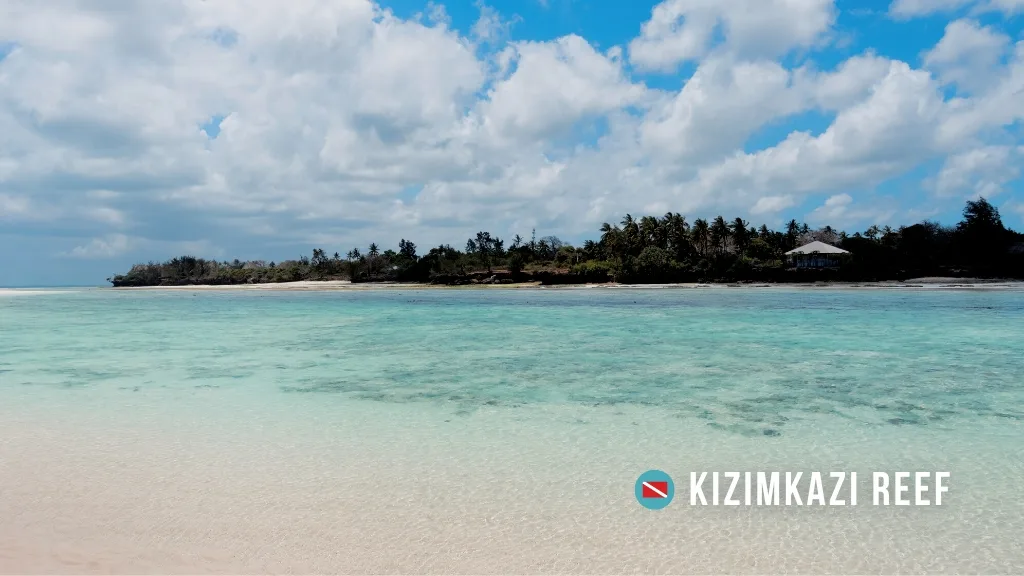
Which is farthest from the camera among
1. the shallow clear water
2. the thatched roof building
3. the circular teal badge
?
the thatched roof building

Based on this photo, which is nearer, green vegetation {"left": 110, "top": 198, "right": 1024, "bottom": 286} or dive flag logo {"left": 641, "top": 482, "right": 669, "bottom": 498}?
dive flag logo {"left": 641, "top": 482, "right": 669, "bottom": 498}

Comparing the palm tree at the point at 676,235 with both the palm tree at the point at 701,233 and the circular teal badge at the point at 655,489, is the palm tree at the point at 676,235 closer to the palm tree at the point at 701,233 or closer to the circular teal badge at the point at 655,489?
the palm tree at the point at 701,233

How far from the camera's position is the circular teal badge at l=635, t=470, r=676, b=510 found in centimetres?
429

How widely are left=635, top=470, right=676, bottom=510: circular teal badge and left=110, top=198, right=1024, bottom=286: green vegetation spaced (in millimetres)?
58799

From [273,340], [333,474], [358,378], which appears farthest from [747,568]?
[273,340]

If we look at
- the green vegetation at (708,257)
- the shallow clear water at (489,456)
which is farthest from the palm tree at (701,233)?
the shallow clear water at (489,456)

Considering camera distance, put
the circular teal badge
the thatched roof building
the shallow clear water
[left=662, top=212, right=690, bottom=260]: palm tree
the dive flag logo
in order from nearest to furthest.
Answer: the shallow clear water, the circular teal badge, the dive flag logo, the thatched roof building, [left=662, top=212, right=690, bottom=260]: palm tree

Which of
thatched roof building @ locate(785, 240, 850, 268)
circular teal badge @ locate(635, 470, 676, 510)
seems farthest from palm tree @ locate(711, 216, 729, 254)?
circular teal badge @ locate(635, 470, 676, 510)

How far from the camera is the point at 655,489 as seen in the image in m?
4.56

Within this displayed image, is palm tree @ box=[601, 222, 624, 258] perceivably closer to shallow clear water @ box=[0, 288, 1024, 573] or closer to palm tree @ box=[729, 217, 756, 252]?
palm tree @ box=[729, 217, 756, 252]

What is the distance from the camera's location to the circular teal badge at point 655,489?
14.1ft

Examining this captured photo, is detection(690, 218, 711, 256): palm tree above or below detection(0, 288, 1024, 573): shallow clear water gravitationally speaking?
above

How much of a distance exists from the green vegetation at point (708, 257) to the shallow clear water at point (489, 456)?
51016 millimetres

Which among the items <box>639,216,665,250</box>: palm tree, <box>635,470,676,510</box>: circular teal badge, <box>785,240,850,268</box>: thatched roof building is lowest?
<box>635,470,676,510</box>: circular teal badge
